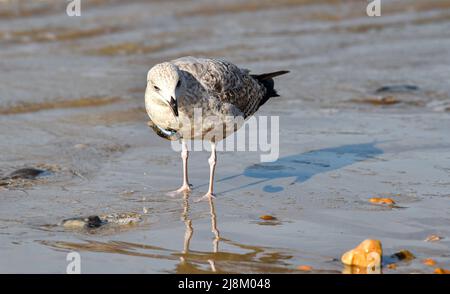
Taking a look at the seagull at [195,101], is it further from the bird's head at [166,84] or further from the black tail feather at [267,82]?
the black tail feather at [267,82]

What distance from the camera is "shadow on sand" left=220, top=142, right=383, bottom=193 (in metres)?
6.31

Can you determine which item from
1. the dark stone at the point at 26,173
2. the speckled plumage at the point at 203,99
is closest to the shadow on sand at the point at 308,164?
the speckled plumage at the point at 203,99

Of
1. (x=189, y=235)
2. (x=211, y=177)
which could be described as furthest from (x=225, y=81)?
(x=189, y=235)

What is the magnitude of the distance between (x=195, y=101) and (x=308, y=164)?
124 cm

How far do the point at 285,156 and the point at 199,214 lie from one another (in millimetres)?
1575

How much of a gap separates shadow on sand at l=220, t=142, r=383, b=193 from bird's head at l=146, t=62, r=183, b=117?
887mm

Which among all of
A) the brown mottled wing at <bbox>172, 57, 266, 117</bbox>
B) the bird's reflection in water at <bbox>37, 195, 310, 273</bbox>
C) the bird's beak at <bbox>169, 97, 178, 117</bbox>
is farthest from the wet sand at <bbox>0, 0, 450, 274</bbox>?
the bird's beak at <bbox>169, 97, 178, 117</bbox>

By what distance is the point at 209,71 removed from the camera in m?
6.12

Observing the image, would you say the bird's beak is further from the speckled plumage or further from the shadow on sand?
the shadow on sand

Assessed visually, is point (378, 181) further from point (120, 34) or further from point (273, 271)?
point (120, 34)

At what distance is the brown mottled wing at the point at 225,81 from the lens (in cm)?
604

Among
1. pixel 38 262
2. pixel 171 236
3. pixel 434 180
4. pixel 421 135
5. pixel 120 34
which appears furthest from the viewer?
pixel 120 34

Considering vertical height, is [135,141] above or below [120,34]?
below
